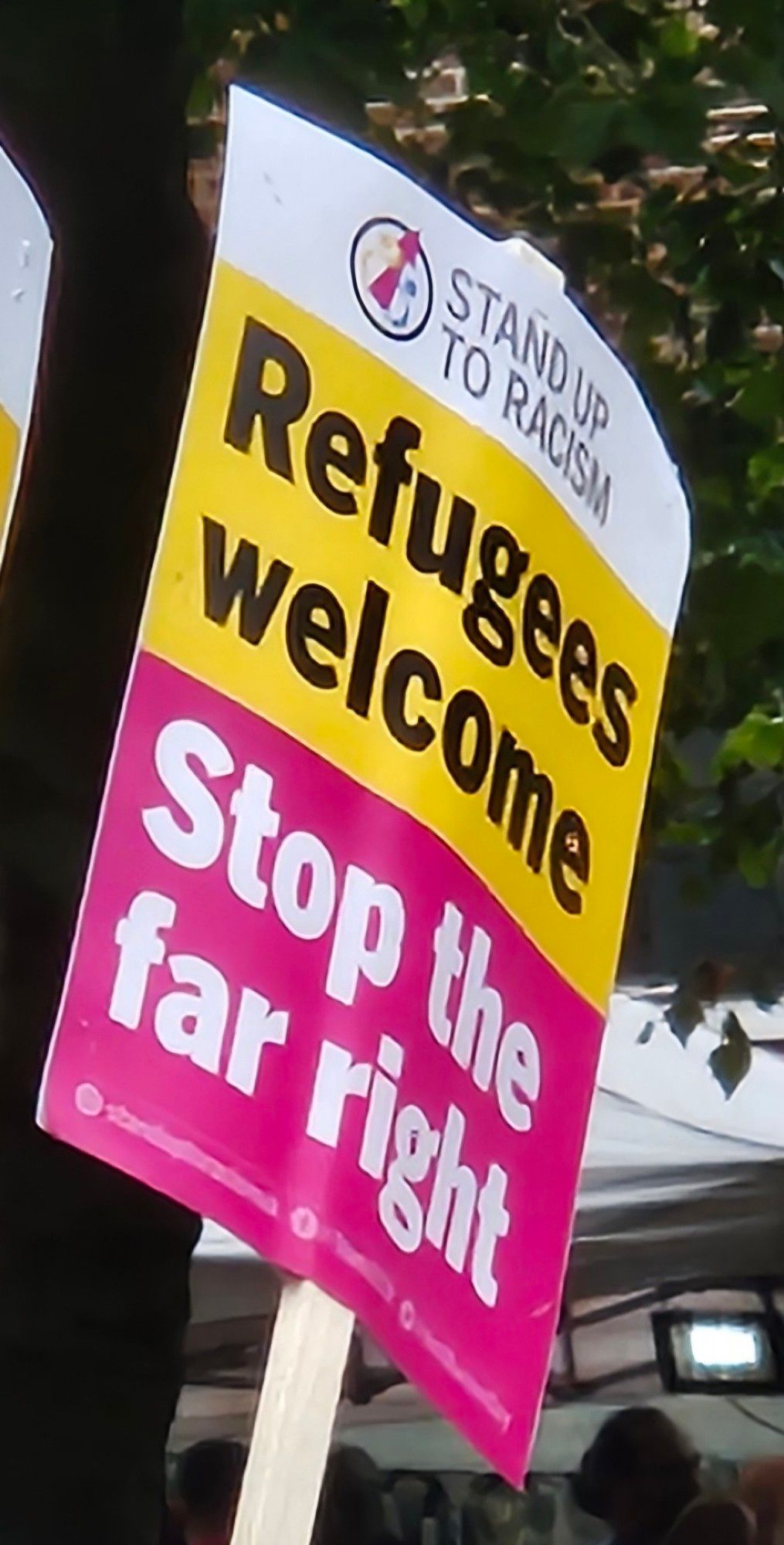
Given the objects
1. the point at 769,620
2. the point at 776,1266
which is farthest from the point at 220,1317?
the point at 769,620

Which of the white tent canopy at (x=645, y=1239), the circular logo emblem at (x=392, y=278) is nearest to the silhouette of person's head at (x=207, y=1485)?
the white tent canopy at (x=645, y=1239)

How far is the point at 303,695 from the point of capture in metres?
1.07

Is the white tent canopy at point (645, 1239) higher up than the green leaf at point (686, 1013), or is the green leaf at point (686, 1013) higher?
the green leaf at point (686, 1013)

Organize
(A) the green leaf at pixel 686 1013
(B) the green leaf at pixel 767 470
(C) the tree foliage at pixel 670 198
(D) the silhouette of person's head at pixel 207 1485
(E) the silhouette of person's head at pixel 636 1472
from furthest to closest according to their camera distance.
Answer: (E) the silhouette of person's head at pixel 636 1472 < (D) the silhouette of person's head at pixel 207 1485 < (A) the green leaf at pixel 686 1013 < (B) the green leaf at pixel 767 470 < (C) the tree foliage at pixel 670 198

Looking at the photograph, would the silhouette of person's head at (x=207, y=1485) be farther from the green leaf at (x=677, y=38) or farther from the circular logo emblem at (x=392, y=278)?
the circular logo emblem at (x=392, y=278)

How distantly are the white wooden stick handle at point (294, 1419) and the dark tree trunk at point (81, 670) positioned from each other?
1.99 ft

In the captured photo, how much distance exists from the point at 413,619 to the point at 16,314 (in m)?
0.30

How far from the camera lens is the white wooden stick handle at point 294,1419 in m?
0.93

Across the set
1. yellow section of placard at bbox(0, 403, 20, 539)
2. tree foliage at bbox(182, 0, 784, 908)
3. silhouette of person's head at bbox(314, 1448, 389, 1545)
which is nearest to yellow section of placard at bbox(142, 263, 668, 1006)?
yellow section of placard at bbox(0, 403, 20, 539)

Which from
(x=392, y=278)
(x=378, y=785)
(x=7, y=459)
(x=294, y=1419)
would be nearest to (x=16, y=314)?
(x=7, y=459)

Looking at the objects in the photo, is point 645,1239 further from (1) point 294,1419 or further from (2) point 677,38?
(1) point 294,1419

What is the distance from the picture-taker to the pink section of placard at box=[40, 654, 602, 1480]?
977 mm

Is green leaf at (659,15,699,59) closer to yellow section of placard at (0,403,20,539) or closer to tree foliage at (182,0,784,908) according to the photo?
tree foliage at (182,0,784,908)

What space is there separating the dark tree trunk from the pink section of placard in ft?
1.83
